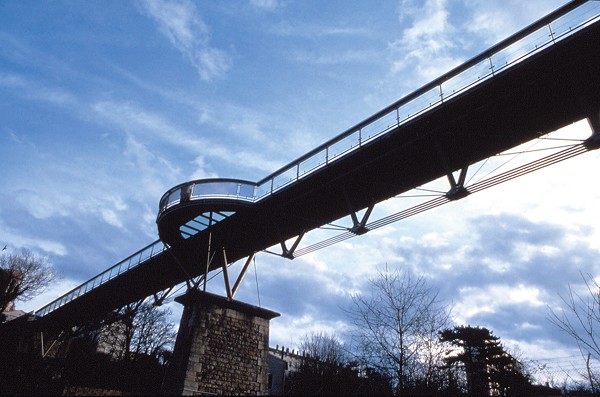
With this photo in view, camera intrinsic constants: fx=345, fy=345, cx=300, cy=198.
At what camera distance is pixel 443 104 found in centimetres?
773

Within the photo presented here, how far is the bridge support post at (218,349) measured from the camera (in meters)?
9.80

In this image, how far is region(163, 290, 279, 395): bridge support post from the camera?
9.80 m

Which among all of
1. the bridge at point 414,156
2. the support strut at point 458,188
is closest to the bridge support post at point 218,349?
the bridge at point 414,156

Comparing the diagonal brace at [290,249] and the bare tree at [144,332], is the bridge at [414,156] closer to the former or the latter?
the diagonal brace at [290,249]

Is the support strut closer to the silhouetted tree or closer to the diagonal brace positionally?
the diagonal brace

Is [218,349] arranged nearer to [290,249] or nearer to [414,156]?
[290,249]

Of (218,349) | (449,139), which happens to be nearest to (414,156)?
(449,139)

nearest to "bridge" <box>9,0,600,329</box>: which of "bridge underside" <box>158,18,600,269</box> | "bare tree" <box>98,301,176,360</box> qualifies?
"bridge underside" <box>158,18,600,269</box>

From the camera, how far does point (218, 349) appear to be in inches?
411

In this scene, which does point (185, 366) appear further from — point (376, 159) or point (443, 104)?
point (443, 104)

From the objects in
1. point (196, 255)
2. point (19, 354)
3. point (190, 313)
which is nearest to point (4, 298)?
point (19, 354)

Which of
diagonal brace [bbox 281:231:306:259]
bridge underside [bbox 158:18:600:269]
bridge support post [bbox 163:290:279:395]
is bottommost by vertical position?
bridge support post [bbox 163:290:279:395]

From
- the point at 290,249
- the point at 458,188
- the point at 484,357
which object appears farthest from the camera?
the point at 484,357

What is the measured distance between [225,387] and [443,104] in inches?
382
